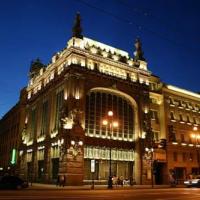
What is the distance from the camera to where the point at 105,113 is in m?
47.2

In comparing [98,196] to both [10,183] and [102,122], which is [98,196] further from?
[102,122]

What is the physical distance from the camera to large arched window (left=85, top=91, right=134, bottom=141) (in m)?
45.4

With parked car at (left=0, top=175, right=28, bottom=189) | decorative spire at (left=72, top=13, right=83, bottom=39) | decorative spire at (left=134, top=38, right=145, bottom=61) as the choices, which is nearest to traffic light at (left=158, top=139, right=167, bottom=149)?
decorative spire at (left=134, top=38, right=145, bottom=61)

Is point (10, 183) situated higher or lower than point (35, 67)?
lower

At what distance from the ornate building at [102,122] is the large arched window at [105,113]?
157mm

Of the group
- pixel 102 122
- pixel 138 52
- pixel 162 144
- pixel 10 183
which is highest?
pixel 138 52

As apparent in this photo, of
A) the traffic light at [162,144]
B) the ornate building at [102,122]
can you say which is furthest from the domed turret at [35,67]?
the traffic light at [162,144]

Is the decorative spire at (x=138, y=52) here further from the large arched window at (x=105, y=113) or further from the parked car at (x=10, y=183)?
the parked car at (x=10, y=183)

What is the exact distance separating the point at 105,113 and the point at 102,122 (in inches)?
68.6

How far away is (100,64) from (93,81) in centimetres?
433

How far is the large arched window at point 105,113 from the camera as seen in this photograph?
1788 inches

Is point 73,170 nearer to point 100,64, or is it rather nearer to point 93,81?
point 93,81

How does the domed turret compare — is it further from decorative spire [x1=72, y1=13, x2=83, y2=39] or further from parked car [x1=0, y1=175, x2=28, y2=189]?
parked car [x1=0, y1=175, x2=28, y2=189]

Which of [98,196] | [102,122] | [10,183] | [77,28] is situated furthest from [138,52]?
[98,196]
